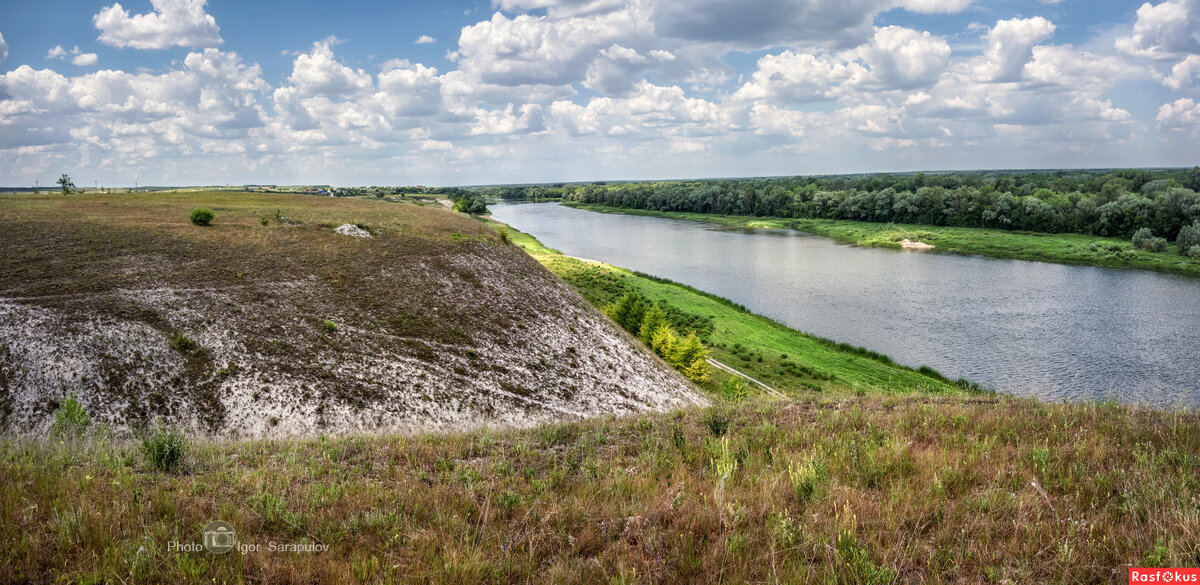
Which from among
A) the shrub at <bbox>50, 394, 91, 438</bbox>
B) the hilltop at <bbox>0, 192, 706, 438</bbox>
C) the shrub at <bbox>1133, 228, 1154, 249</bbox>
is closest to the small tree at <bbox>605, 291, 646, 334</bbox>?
the hilltop at <bbox>0, 192, 706, 438</bbox>

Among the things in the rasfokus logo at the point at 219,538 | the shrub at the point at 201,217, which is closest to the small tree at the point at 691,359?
the rasfokus logo at the point at 219,538

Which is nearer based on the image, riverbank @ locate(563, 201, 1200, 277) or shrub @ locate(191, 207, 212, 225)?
shrub @ locate(191, 207, 212, 225)

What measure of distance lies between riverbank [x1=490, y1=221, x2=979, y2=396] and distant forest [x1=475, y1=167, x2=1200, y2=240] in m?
80.7

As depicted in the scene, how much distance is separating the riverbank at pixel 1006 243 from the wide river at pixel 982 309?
17.0ft

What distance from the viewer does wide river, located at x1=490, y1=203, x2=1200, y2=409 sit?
3434 centimetres

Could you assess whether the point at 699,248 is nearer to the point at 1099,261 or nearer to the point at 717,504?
the point at 1099,261

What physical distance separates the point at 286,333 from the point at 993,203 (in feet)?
421

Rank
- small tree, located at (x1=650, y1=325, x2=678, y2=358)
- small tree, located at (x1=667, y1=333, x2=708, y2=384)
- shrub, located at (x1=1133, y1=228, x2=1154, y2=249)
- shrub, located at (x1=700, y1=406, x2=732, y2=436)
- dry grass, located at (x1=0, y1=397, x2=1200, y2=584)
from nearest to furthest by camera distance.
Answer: dry grass, located at (x1=0, y1=397, x2=1200, y2=584), shrub, located at (x1=700, y1=406, x2=732, y2=436), small tree, located at (x1=667, y1=333, x2=708, y2=384), small tree, located at (x1=650, y1=325, x2=678, y2=358), shrub, located at (x1=1133, y1=228, x2=1154, y2=249)

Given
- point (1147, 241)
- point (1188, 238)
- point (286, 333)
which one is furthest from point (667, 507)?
point (1147, 241)

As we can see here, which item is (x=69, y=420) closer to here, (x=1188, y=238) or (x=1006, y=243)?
(x=1188, y=238)

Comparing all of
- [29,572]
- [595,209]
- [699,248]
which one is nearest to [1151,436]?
[29,572]

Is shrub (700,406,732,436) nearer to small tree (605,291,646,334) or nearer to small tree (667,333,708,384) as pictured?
small tree (667,333,708,384)

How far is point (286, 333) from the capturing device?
21.2 meters

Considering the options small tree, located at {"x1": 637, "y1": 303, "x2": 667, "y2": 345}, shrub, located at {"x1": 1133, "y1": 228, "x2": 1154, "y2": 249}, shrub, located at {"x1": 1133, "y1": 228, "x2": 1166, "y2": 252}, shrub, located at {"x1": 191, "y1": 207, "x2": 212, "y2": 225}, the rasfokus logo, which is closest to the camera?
the rasfokus logo
